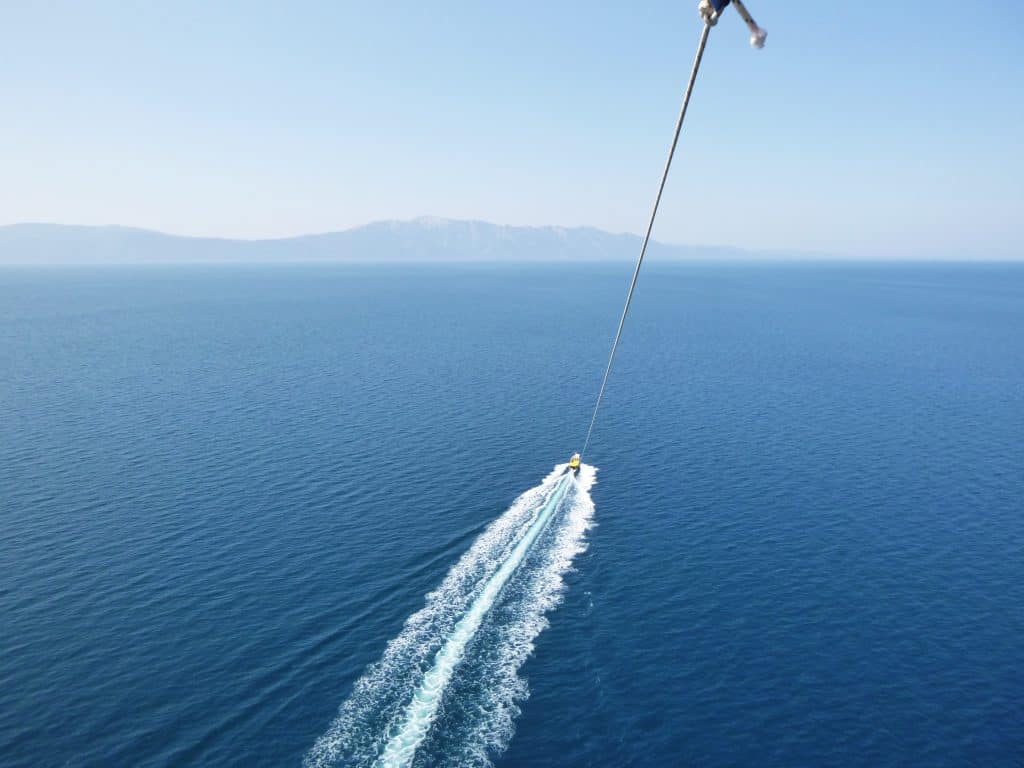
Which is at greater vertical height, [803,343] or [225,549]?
[225,549]

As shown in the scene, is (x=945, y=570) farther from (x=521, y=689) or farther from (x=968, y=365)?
(x=968, y=365)

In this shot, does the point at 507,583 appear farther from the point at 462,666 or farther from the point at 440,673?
the point at 440,673

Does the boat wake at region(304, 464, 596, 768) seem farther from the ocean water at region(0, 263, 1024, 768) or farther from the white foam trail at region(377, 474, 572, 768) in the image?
the ocean water at region(0, 263, 1024, 768)

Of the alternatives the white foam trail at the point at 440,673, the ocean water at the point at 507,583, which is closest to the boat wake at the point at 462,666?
the white foam trail at the point at 440,673

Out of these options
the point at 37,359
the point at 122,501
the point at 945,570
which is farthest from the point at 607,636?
the point at 37,359

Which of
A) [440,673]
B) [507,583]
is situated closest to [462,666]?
[440,673]

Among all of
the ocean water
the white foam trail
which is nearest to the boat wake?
the white foam trail

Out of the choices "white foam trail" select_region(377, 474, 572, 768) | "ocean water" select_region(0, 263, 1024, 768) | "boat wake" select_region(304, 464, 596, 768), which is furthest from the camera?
"ocean water" select_region(0, 263, 1024, 768)
